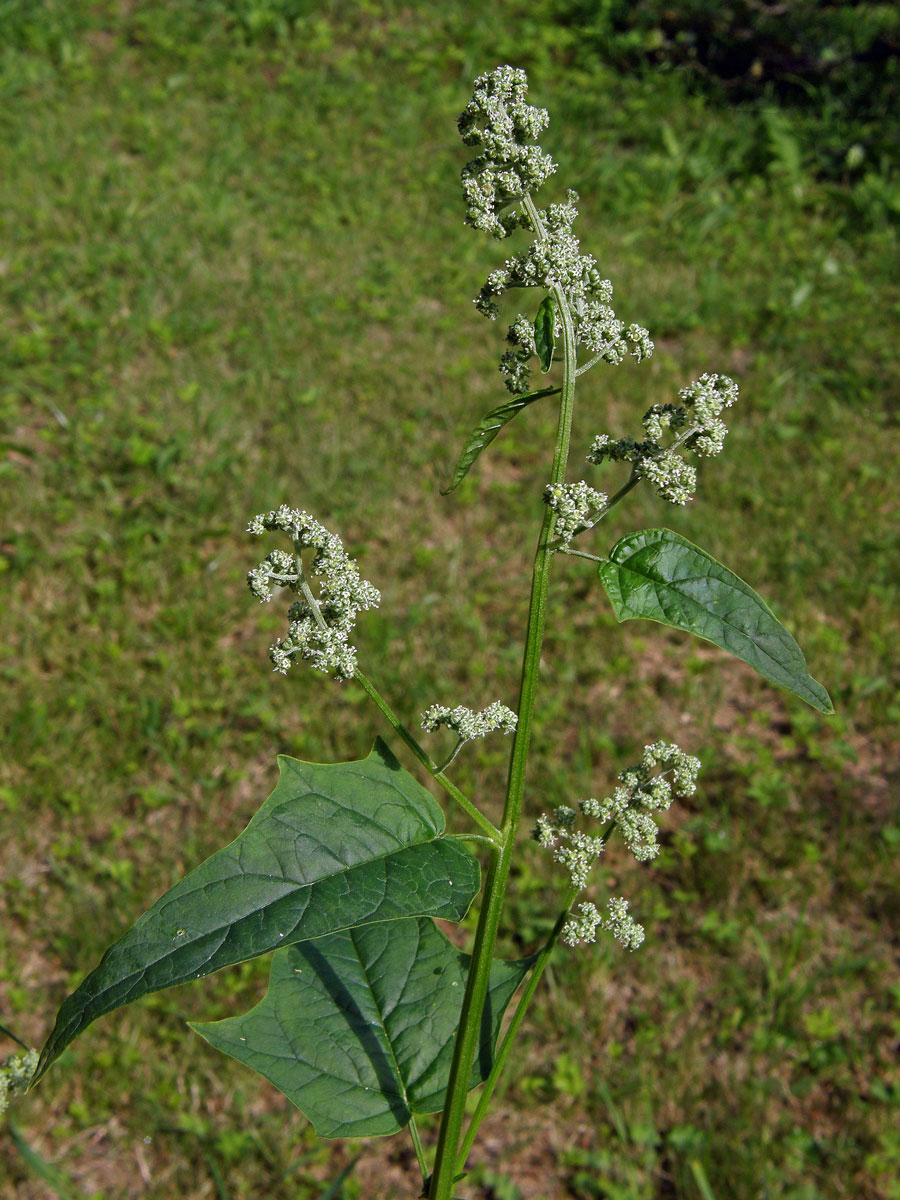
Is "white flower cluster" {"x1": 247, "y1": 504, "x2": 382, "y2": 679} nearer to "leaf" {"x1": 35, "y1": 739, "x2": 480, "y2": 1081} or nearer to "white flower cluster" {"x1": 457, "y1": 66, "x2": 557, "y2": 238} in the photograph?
"leaf" {"x1": 35, "y1": 739, "x2": 480, "y2": 1081}

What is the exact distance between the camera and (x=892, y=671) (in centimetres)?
490

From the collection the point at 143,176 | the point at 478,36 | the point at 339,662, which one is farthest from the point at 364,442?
the point at 478,36

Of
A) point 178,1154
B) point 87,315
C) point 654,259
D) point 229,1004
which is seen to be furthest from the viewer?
point 654,259

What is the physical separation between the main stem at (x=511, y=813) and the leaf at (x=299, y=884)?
0.09 m

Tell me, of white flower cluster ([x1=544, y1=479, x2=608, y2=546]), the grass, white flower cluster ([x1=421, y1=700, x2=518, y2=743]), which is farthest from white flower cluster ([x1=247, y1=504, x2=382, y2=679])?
the grass

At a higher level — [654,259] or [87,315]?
[654,259]

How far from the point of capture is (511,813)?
4.57 feet

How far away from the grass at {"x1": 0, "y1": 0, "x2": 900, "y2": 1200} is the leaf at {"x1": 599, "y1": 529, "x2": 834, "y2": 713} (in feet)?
9.17

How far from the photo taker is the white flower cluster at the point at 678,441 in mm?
1319

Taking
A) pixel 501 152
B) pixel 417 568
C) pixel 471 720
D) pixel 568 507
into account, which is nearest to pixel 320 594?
pixel 471 720

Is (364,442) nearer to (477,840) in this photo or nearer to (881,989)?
(881,989)

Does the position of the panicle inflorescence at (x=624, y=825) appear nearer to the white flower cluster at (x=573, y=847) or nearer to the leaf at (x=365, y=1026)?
the white flower cluster at (x=573, y=847)

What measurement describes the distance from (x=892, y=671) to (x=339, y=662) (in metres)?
4.18

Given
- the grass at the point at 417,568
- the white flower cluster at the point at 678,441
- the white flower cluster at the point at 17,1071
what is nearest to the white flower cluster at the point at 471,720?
the white flower cluster at the point at 678,441
